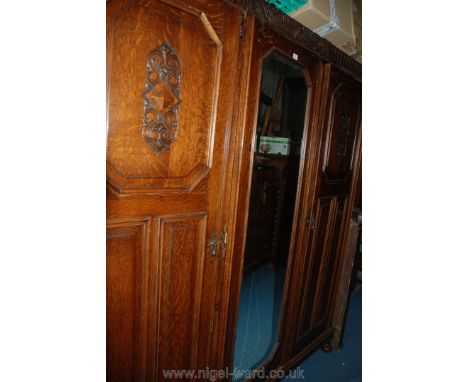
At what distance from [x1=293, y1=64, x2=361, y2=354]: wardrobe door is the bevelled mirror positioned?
0.14 meters

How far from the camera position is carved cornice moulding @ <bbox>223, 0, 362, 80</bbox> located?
3.26 feet

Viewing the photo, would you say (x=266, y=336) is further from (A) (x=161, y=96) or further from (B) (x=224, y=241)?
(A) (x=161, y=96)

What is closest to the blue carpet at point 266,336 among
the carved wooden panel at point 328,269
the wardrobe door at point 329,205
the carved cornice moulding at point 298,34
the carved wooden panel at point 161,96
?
the wardrobe door at point 329,205

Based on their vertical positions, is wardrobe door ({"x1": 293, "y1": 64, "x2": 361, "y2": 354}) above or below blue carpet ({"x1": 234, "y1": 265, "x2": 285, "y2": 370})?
above

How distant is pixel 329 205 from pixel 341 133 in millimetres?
455

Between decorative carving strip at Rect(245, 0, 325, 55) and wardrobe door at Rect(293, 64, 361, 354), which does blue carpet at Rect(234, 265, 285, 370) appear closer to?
wardrobe door at Rect(293, 64, 361, 354)

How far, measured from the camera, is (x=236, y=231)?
1.11m

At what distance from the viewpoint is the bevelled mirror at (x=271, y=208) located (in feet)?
4.82

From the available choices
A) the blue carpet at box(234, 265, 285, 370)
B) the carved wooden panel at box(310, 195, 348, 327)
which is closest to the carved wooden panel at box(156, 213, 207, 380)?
the blue carpet at box(234, 265, 285, 370)
